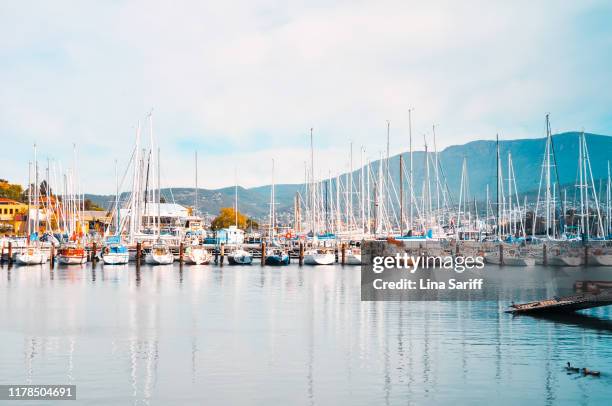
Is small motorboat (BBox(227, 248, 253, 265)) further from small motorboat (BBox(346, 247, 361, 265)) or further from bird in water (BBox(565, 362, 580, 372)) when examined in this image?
bird in water (BBox(565, 362, 580, 372))

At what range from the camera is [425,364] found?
3028 centimetres

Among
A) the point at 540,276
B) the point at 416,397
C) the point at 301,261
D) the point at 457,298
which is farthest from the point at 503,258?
the point at 416,397

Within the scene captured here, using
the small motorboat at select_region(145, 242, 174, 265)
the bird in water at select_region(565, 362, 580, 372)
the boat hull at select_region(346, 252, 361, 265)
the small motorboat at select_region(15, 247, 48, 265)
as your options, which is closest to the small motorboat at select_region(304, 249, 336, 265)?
the boat hull at select_region(346, 252, 361, 265)

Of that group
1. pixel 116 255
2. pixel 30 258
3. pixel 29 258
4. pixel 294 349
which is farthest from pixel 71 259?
pixel 294 349

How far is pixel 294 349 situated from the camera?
A: 34.0m

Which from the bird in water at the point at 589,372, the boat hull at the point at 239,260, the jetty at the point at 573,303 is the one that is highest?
the boat hull at the point at 239,260

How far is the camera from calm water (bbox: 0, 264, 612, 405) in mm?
25703

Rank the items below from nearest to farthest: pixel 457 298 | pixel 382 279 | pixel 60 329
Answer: pixel 60 329, pixel 457 298, pixel 382 279

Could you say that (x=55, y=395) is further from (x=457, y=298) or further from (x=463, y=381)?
(x=457, y=298)

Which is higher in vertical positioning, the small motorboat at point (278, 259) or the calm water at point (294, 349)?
the small motorboat at point (278, 259)

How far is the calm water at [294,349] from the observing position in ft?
84.3

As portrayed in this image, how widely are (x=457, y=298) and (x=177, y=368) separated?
105 ft

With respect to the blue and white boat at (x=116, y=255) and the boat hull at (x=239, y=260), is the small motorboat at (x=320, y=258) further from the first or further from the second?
the blue and white boat at (x=116, y=255)

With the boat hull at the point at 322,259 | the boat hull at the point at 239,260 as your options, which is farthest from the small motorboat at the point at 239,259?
the boat hull at the point at 322,259
